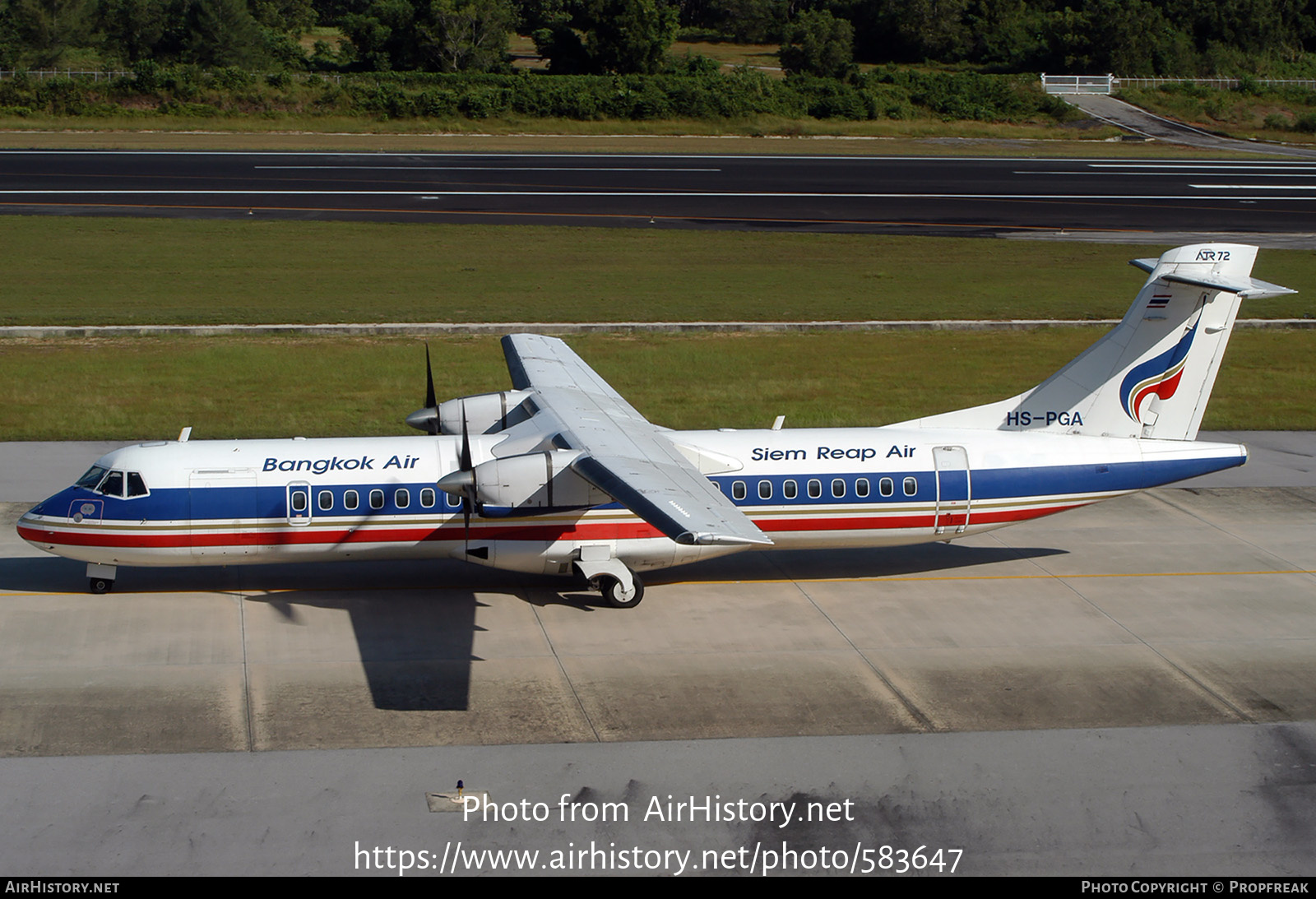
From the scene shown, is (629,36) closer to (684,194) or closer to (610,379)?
(684,194)

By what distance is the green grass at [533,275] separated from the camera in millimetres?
43062

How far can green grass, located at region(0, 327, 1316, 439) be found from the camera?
104 feet

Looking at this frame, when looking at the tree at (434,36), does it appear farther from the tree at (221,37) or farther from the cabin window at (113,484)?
the cabin window at (113,484)

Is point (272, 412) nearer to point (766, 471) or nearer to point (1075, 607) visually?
point (766, 471)

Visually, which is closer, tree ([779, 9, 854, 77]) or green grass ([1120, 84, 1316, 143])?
green grass ([1120, 84, 1316, 143])

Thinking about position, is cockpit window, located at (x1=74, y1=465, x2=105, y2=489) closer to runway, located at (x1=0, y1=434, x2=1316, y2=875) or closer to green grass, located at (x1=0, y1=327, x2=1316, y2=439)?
runway, located at (x1=0, y1=434, x2=1316, y2=875)

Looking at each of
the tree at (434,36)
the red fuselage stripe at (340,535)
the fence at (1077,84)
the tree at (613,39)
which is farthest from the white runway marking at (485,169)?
the red fuselage stripe at (340,535)

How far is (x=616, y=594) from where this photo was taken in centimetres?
2123

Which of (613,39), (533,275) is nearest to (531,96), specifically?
(613,39)

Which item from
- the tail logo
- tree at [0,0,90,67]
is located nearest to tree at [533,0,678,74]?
tree at [0,0,90,67]

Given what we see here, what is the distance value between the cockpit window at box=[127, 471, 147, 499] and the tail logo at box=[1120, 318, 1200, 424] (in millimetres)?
17730

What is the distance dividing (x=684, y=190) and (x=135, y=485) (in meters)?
48.2

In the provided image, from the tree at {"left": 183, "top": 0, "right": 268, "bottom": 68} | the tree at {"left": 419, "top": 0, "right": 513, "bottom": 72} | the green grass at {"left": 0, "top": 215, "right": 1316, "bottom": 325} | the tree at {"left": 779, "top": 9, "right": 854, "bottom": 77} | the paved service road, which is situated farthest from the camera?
the tree at {"left": 779, "top": 9, "right": 854, "bottom": 77}

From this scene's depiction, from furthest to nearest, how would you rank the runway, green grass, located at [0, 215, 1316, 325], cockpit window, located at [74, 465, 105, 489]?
1. green grass, located at [0, 215, 1316, 325]
2. cockpit window, located at [74, 465, 105, 489]
3. the runway
